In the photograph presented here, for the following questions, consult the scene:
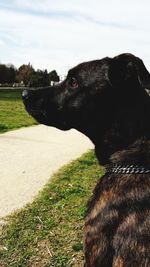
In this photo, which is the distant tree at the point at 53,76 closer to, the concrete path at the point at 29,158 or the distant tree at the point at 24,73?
the distant tree at the point at 24,73

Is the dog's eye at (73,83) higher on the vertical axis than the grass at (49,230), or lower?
higher

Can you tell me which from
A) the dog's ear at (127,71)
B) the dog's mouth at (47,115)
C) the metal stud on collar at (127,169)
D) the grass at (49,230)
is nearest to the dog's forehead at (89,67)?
the dog's ear at (127,71)

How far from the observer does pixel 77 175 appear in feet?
31.5

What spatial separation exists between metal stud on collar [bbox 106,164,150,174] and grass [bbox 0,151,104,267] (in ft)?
Result: 6.15

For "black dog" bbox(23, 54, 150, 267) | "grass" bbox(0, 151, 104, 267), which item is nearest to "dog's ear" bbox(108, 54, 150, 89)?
"black dog" bbox(23, 54, 150, 267)

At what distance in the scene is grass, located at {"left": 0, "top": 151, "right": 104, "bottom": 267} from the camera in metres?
5.56

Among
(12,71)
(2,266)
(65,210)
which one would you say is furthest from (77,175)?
(12,71)

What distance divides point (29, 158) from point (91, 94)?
6.71 metres

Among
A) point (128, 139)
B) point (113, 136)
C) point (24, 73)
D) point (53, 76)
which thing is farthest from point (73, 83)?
point (24, 73)

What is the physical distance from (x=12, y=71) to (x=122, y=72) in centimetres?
9004

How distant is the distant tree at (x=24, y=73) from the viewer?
280 feet

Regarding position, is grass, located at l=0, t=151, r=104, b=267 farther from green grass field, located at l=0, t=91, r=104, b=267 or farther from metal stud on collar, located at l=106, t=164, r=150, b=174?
metal stud on collar, located at l=106, t=164, r=150, b=174

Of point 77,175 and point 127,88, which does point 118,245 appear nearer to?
point 127,88

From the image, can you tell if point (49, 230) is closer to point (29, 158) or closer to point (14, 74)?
point (29, 158)
